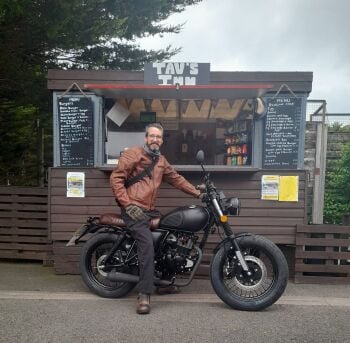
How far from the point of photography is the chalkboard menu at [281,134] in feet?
16.7

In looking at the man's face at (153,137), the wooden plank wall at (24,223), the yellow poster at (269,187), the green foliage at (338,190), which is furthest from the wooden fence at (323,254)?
the wooden plank wall at (24,223)

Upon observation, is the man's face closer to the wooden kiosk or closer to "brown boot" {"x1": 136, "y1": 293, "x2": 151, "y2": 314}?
the wooden kiosk

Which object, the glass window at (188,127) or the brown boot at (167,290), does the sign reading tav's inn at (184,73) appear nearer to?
the glass window at (188,127)

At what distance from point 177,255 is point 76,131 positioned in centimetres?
216

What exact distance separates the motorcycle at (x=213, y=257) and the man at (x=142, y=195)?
16 centimetres

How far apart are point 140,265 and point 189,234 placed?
22.6 inches

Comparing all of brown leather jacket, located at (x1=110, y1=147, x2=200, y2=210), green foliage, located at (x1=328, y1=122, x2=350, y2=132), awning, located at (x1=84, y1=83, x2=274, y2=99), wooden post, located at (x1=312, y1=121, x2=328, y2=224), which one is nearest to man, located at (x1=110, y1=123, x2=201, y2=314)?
brown leather jacket, located at (x1=110, y1=147, x2=200, y2=210)

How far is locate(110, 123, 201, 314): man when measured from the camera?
3.88 meters

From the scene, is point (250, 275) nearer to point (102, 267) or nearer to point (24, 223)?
point (102, 267)

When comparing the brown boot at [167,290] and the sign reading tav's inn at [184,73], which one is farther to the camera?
the sign reading tav's inn at [184,73]

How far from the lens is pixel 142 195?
4.05 metres

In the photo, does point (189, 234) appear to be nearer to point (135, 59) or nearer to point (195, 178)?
point (195, 178)

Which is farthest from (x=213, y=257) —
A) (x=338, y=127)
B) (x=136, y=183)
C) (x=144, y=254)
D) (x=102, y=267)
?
(x=338, y=127)

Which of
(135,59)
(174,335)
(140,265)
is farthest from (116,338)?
(135,59)
